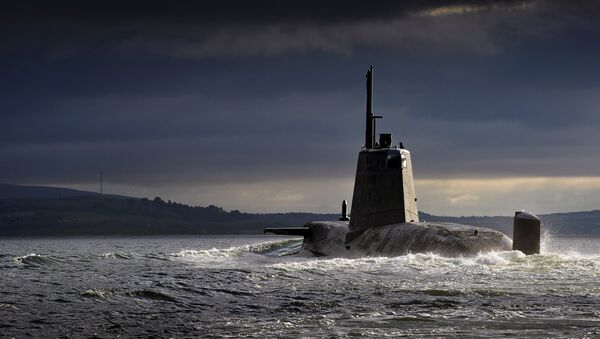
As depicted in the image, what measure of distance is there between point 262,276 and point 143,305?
20.9 ft

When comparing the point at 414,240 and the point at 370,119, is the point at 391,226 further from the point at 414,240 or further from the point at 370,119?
the point at 370,119

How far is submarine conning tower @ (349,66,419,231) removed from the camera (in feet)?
112

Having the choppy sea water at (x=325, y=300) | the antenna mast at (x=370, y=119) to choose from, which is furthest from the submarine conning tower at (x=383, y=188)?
the choppy sea water at (x=325, y=300)

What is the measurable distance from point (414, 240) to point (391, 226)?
314 cm

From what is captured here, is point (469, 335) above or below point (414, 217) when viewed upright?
below

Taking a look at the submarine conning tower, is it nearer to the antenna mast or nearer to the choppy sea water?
the antenna mast

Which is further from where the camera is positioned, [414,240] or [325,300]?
[414,240]

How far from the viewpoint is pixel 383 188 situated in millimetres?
34750

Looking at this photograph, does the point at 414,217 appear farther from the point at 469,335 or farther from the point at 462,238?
the point at 469,335

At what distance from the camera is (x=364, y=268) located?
1049 inches

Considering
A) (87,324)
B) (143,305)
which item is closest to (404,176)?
(143,305)

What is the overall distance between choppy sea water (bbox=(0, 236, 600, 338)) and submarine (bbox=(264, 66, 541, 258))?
3.28 feet

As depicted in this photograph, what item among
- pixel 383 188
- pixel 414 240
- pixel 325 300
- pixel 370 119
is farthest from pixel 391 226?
pixel 325 300

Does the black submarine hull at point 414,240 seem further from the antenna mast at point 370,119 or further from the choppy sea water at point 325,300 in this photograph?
the antenna mast at point 370,119
